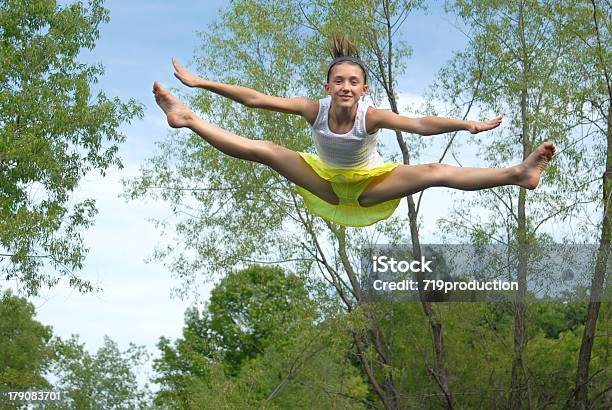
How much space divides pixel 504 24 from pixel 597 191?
364 centimetres

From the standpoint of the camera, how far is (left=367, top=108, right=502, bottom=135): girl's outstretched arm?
492 cm

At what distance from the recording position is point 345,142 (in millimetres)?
5422

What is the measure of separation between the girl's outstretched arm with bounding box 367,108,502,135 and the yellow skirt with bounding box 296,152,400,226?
1.09ft

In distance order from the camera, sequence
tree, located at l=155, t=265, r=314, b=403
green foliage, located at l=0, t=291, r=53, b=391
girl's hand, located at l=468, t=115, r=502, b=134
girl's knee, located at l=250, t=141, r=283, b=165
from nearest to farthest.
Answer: girl's hand, located at l=468, t=115, r=502, b=134
girl's knee, located at l=250, t=141, r=283, b=165
green foliage, located at l=0, t=291, r=53, b=391
tree, located at l=155, t=265, r=314, b=403

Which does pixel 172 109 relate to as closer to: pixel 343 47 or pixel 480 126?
pixel 343 47

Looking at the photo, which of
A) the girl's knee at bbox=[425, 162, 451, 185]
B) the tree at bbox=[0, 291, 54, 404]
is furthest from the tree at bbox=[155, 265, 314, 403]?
the girl's knee at bbox=[425, 162, 451, 185]

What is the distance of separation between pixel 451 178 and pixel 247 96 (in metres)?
1.23

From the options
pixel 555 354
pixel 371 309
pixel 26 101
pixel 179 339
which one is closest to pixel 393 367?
pixel 371 309

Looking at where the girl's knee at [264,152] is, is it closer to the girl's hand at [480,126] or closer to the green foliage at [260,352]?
the girl's hand at [480,126]

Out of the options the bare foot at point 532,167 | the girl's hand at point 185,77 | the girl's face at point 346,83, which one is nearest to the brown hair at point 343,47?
the girl's face at point 346,83

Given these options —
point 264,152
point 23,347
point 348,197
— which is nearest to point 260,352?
point 23,347

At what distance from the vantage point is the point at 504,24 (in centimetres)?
1639

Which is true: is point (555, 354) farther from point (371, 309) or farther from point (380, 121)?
point (380, 121)

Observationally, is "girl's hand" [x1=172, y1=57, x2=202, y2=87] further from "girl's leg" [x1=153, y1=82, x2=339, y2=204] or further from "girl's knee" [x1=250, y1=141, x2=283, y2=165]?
"girl's knee" [x1=250, y1=141, x2=283, y2=165]
